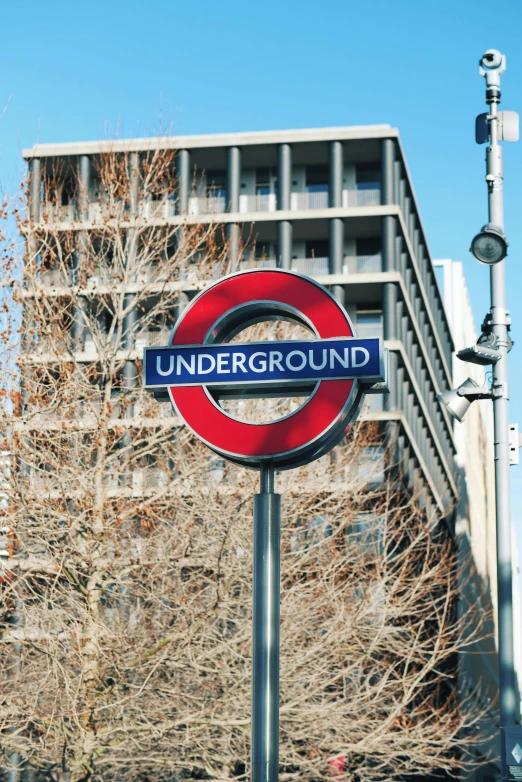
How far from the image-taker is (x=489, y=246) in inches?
477

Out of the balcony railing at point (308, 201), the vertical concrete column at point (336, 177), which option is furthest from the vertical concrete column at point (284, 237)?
the vertical concrete column at point (336, 177)

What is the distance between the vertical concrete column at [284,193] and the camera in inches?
1607

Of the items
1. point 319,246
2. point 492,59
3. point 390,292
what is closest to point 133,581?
point 492,59

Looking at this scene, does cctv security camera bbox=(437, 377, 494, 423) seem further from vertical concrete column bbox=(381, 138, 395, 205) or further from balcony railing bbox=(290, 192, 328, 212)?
balcony railing bbox=(290, 192, 328, 212)

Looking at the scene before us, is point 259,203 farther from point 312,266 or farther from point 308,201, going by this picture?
point 312,266

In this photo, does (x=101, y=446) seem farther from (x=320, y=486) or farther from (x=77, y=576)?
(x=320, y=486)

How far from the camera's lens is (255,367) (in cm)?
715

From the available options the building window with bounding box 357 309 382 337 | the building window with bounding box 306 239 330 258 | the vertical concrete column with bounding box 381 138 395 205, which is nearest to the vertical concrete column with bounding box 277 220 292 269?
the building window with bounding box 306 239 330 258

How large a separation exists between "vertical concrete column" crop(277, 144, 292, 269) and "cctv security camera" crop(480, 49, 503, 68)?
26865 millimetres

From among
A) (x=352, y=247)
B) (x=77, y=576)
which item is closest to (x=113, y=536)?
(x=77, y=576)

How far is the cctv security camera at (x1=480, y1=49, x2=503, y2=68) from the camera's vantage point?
13133 mm

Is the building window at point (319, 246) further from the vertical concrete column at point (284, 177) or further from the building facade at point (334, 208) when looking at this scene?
the vertical concrete column at point (284, 177)

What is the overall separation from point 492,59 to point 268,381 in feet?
25.0

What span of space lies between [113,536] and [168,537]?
1.17 metres
